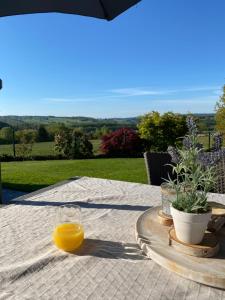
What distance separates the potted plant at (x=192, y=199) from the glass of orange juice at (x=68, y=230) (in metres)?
0.34

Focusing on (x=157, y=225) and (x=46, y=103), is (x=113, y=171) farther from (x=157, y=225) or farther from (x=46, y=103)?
(x=46, y=103)

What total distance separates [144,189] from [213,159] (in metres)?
0.71

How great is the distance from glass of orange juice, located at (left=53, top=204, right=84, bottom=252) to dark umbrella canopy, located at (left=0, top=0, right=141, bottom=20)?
1.13m

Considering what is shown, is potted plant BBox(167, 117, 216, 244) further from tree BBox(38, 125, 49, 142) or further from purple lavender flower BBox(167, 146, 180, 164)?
tree BBox(38, 125, 49, 142)

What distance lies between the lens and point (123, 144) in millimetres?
10273

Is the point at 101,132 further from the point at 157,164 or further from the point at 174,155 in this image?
the point at 174,155

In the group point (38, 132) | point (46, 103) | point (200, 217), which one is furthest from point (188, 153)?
point (46, 103)

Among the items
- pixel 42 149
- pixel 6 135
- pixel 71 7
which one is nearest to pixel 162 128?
pixel 42 149

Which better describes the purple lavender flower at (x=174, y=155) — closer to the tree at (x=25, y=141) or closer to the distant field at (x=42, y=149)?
the distant field at (x=42, y=149)

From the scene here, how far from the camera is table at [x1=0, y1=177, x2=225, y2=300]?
814mm

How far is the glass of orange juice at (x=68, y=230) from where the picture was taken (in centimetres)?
106

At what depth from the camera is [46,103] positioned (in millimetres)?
31078

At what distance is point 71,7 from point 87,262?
139 cm

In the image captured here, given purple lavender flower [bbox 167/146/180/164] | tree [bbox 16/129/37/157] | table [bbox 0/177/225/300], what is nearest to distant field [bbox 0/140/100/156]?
tree [bbox 16/129/37/157]
